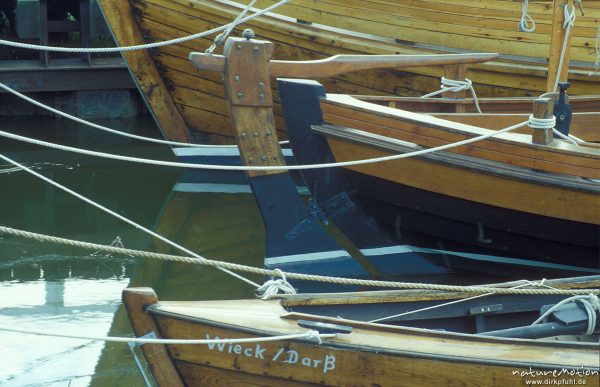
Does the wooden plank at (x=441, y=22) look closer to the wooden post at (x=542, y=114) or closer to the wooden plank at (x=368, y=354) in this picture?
the wooden post at (x=542, y=114)

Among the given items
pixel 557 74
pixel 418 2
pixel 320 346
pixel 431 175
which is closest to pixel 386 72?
pixel 418 2

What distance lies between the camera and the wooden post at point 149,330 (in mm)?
3055

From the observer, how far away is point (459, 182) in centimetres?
494

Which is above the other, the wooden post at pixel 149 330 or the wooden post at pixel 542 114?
the wooden post at pixel 542 114

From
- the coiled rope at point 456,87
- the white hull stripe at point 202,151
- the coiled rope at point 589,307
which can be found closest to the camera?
the coiled rope at point 589,307

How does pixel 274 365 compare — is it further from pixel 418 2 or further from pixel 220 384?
pixel 418 2

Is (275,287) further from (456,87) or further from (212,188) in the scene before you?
(212,188)

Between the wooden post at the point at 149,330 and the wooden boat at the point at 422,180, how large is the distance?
212cm

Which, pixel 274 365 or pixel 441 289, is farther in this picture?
pixel 441 289

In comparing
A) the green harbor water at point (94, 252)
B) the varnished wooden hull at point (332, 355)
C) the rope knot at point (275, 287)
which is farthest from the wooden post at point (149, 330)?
the green harbor water at point (94, 252)

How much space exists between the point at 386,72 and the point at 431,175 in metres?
2.73

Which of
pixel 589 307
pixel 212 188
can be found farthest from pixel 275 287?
pixel 212 188

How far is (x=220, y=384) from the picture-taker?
10.3 ft

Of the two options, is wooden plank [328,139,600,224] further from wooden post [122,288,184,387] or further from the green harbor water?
wooden post [122,288,184,387]
